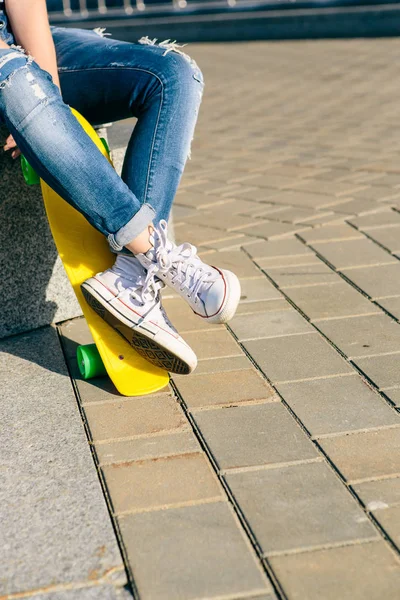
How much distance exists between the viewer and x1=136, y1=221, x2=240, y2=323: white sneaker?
2146 millimetres

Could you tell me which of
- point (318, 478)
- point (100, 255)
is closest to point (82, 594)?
point (318, 478)

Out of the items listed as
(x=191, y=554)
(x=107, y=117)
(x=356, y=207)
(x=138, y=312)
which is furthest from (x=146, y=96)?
(x=356, y=207)

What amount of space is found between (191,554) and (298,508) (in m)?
0.26

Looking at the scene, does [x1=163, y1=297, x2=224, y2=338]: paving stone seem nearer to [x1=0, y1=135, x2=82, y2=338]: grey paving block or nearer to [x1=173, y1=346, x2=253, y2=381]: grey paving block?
[x1=173, y1=346, x2=253, y2=381]: grey paving block

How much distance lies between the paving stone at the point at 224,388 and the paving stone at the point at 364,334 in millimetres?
321

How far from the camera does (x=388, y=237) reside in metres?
3.45

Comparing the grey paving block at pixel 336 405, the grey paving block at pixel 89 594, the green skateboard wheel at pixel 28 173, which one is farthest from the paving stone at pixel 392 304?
the grey paving block at pixel 89 594

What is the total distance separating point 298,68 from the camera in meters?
9.62

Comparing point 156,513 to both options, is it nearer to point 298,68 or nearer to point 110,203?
point 110,203

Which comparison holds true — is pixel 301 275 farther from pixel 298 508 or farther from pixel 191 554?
pixel 191 554

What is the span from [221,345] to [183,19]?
12.8 metres

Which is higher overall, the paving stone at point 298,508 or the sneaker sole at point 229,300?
the sneaker sole at point 229,300

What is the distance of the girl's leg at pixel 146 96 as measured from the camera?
2.29 m

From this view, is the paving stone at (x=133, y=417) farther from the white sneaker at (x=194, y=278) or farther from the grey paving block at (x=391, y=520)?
the grey paving block at (x=391, y=520)
